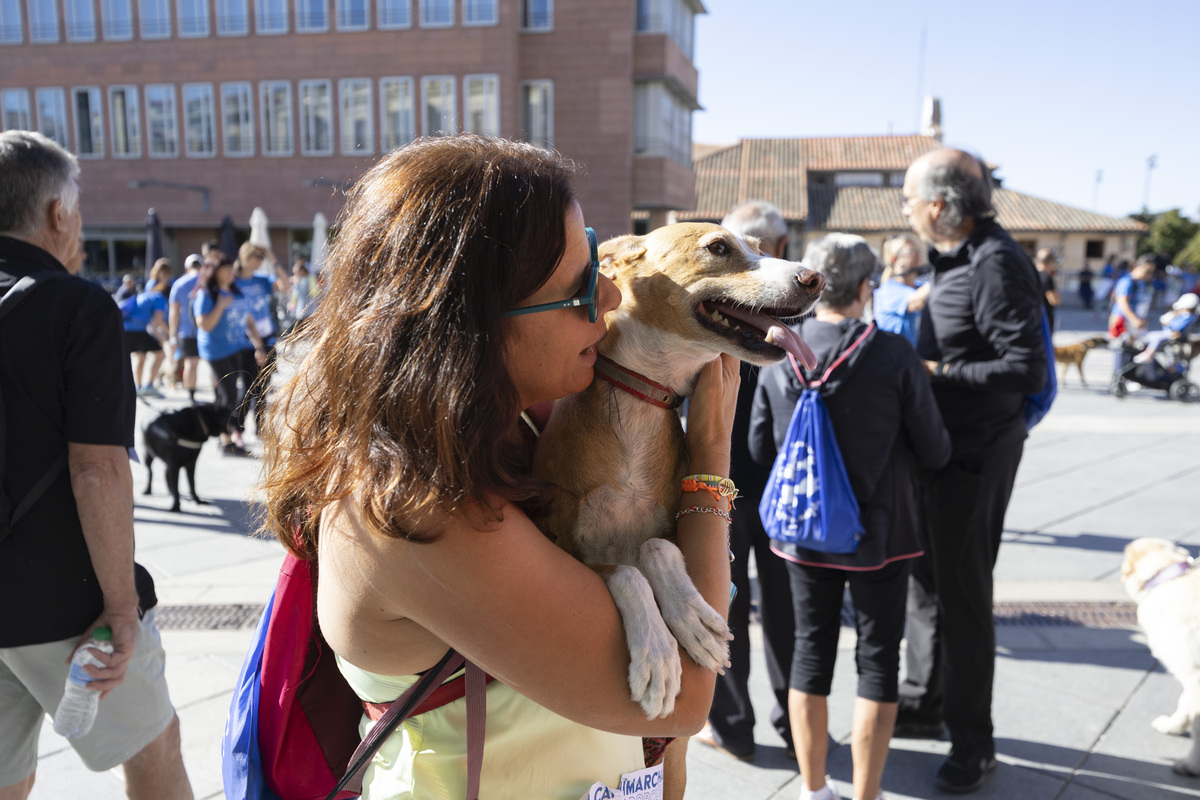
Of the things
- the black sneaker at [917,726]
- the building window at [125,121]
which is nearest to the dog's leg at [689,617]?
the black sneaker at [917,726]

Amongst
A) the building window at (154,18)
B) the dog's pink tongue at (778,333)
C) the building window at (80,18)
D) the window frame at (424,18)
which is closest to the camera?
→ the dog's pink tongue at (778,333)

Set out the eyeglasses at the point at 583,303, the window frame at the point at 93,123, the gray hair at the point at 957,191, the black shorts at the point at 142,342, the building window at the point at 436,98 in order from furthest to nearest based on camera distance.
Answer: the window frame at the point at 93,123 → the building window at the point at 436,98 → the black shorts at the point at 142,342 → the gray hair at the point at 957,191 → the eyeglasses at the point at 583,303

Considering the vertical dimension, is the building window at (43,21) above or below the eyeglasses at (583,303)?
above

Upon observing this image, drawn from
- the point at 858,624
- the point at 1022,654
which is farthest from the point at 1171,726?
the point at 858,624

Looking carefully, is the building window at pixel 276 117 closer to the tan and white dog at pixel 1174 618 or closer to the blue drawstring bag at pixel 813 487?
the blue drawstring bag at pixel 813 487

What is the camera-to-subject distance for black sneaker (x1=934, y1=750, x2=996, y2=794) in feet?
10.5

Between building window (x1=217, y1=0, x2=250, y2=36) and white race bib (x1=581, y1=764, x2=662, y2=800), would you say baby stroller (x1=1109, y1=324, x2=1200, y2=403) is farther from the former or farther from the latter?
building window (x1=217, y1=0, x2=250, y2=36)

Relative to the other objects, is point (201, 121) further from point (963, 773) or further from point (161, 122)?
point (963, 773)

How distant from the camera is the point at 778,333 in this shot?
6.53 feet

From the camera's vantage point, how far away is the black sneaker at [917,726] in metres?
3.67

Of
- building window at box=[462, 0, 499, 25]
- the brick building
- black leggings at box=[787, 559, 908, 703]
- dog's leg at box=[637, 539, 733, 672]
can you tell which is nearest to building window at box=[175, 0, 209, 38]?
the brick building

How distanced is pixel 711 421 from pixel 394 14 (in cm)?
3072

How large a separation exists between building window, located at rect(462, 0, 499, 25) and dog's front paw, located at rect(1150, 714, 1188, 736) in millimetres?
28550

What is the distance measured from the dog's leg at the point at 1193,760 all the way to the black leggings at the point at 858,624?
142 centimetres
